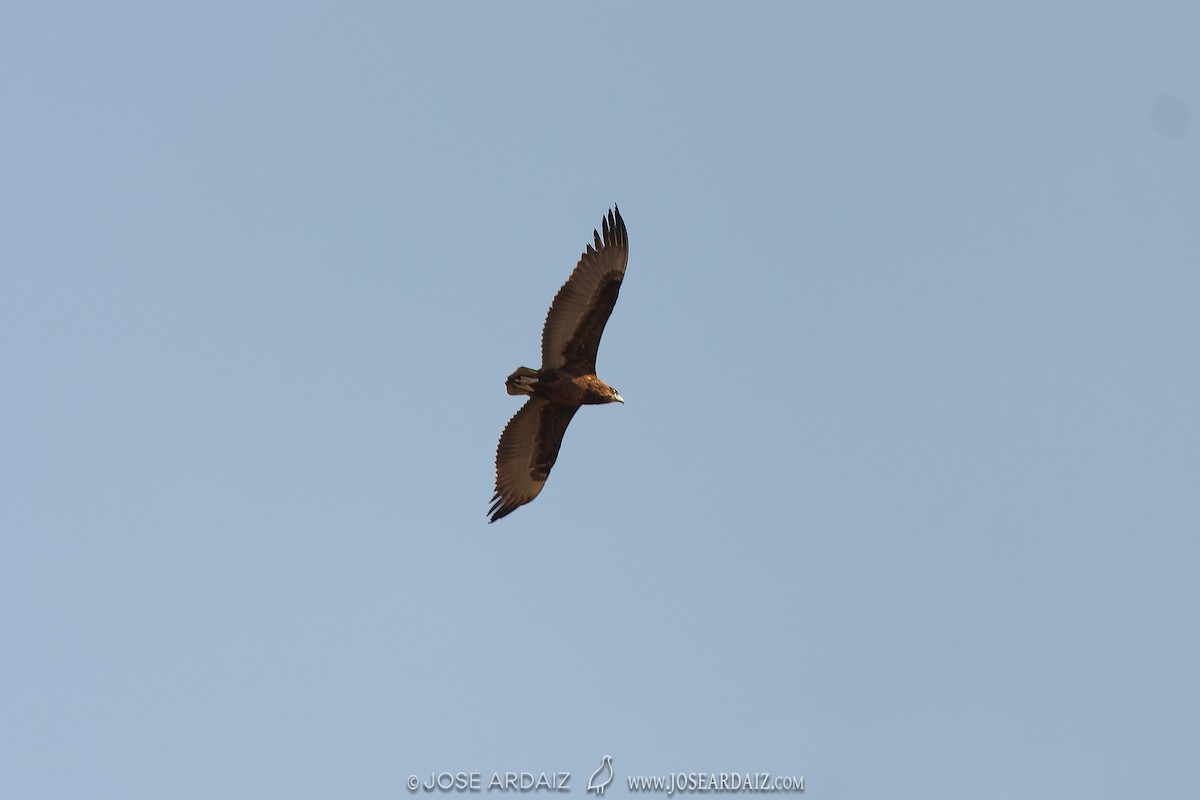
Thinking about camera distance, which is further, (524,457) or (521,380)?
(524,457)

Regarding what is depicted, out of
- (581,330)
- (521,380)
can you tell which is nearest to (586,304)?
(581,330)

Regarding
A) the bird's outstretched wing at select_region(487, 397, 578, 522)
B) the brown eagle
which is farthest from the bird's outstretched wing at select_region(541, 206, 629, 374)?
the bird's outstretched wing at select_region(487, 397, 578, 522)

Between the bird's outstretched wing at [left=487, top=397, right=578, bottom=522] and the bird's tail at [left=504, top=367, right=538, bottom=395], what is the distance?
4.56ft

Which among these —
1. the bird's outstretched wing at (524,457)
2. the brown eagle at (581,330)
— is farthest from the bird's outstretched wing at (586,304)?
the bird's outstretched wing at (524,457)

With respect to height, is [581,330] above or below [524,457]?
above

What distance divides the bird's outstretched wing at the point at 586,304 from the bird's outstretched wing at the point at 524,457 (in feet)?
5.30

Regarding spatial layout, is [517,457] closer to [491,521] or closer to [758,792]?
[491,521]

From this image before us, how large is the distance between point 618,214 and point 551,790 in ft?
34.2

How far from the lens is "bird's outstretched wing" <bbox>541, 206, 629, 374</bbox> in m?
23.5

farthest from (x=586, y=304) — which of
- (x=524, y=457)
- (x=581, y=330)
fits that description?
(x=524, y=457)

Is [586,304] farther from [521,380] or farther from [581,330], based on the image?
[521,380]

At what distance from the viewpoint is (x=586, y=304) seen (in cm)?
2356

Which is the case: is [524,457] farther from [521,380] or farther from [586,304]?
[586,304]

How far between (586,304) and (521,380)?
1.81m
